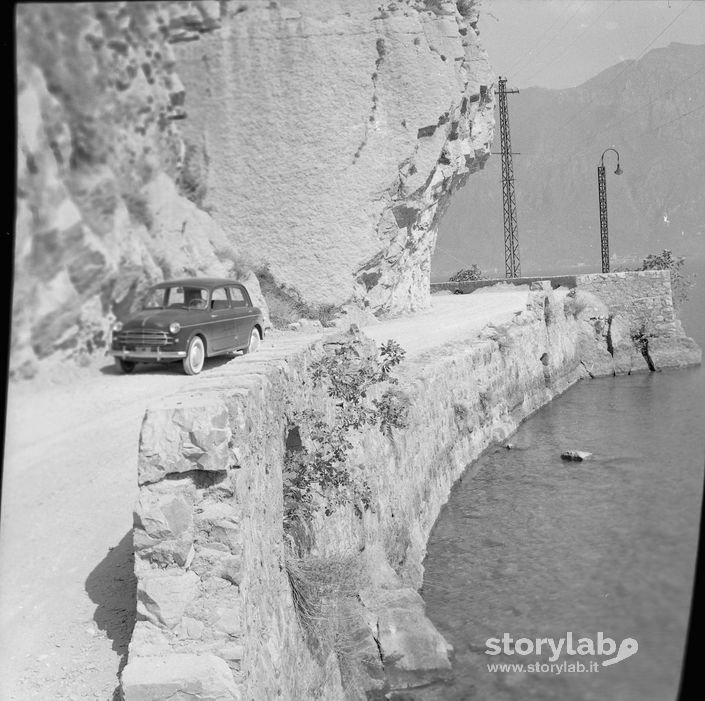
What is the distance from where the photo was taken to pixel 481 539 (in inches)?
258

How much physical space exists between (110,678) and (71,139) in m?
2.81

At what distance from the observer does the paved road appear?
53.1 inches

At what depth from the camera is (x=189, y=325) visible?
1483 millimetres

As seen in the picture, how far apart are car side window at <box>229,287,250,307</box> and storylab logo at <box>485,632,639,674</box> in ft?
4.15

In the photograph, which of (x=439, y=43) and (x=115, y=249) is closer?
(x=115, y=249)

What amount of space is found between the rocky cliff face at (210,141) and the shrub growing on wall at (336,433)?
2.66 m

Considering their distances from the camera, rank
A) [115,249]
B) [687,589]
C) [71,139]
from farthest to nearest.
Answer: [687,589]
[115,249]
[71,139]

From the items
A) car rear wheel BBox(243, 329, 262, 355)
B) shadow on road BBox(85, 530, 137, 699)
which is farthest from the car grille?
shadow on road BBox(85, 530, 137, 699)

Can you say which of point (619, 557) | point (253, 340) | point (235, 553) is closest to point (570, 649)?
point (619, 557)

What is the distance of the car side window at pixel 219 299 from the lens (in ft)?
4.99

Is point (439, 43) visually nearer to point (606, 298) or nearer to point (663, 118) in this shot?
point (663, 118)

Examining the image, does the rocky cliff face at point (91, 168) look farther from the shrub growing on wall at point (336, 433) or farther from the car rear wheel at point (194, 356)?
the shrub growing on wall at point (336, 433)

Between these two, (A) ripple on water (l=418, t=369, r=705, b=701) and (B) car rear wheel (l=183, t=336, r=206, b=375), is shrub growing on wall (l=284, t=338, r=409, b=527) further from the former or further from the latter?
(B) car rear wheel (l=183, t=336, r=206, b=375)

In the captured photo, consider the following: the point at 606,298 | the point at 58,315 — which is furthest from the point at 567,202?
the point at 606,298
